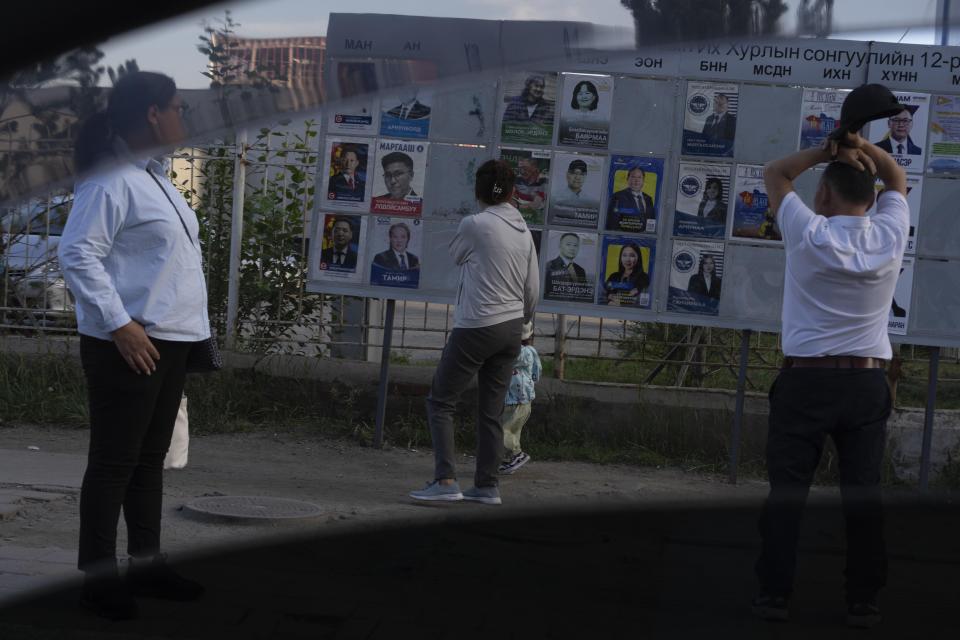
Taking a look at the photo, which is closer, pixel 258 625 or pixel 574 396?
pixel 258 625

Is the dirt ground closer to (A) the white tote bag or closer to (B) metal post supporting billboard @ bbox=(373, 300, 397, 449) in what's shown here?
(B) metal post supporting billboard @ bbox=(373, 300, 397, 449)

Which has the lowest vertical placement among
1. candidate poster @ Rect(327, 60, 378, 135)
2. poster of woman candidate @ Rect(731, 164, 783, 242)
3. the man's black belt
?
the man's black belt

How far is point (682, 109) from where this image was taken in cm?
611

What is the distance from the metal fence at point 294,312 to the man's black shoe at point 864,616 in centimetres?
615

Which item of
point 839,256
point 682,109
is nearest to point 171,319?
point 839,256

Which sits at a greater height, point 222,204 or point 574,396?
point 222,204

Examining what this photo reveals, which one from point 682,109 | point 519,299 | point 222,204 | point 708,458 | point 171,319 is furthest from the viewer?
point 222,204

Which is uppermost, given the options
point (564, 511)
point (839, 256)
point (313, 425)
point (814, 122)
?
point (814, 122)

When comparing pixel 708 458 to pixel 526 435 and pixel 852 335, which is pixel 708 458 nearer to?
pixel 526 435

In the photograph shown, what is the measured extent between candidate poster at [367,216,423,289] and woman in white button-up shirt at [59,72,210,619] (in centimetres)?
268

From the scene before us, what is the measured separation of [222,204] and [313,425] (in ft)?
5.32

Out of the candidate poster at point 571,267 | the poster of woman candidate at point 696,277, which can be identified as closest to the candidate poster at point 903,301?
the poster of woman candidate at point 696,277

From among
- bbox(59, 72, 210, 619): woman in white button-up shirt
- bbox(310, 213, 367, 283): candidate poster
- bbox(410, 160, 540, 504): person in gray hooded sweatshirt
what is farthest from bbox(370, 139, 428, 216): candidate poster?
bbox(59, 72, 210, 619): woman in white button-up shirt

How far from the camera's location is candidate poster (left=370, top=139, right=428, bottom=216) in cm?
637
